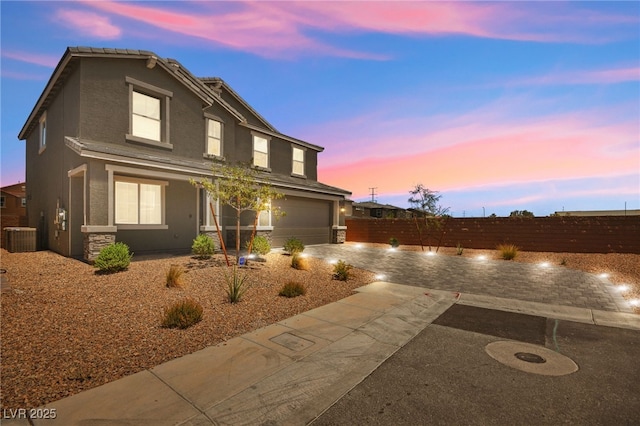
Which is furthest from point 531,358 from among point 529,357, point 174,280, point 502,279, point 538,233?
point 538,233

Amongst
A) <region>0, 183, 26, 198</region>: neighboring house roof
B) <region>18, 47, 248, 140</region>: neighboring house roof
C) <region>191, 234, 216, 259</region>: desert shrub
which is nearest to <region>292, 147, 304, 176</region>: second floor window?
<region>18, 47, 248, 140</region>: neighboring house roof

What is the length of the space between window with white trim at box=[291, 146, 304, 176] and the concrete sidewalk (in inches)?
598

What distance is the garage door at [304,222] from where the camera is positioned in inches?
685

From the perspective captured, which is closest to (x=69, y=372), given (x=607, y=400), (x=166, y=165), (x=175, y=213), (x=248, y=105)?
(x=607, y=400)

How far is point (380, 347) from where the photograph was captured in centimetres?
486

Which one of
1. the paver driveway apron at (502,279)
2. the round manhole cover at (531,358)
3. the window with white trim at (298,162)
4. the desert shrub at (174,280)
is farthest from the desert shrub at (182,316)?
the window with white trim at (298,162)

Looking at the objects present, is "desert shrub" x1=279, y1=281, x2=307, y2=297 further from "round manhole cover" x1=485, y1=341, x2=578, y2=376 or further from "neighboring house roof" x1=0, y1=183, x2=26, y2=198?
"neighboring house roof" x1=0, y1=183, x2=26, y2=198

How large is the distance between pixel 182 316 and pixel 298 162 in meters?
16.6

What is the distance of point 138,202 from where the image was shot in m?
12.1

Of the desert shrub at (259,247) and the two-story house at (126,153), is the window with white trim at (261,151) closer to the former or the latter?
the two-story house at (126,153)

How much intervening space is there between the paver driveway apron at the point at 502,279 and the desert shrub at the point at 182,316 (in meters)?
6.50

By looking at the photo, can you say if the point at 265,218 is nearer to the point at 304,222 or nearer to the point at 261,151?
the point at 304,222

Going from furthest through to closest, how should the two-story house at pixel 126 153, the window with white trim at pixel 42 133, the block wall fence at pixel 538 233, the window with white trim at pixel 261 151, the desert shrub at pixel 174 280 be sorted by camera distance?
the window with white trim at pixel 261 151, the window with white trim at pixel 42 133, the block wall fence at pixel 538 233, the two-story house at pixel 126 153, the desert shrub at pixel 174 280

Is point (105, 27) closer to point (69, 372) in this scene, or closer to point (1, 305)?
point (1, 305)
